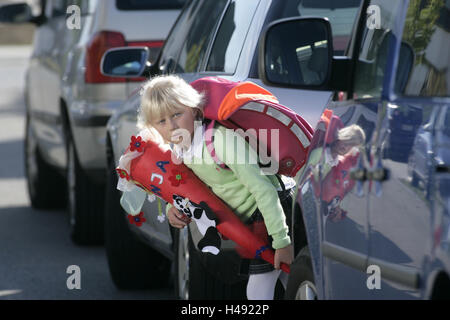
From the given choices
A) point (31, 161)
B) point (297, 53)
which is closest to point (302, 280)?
point (297, 53)

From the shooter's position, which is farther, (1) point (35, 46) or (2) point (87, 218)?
(1) point (35, 46)

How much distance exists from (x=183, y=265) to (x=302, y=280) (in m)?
1.52

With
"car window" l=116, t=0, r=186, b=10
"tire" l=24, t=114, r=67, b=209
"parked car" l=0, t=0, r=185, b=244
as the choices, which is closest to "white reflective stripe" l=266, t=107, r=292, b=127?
"parked car" l=0, t=0, r=185, b=244

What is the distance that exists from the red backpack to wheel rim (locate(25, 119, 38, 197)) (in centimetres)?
607

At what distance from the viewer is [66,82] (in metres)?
8.52

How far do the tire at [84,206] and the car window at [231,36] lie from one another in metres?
2.81

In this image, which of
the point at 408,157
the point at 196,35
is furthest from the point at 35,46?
the point at 408,157

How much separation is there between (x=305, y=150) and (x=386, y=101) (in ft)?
3.39

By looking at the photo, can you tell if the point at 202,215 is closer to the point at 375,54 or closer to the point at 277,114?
the point at 277,114

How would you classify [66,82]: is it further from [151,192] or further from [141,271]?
[151,192]

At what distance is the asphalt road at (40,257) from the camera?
6879mm

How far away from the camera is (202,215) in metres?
4.38

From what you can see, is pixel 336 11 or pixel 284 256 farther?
pixel 336 11

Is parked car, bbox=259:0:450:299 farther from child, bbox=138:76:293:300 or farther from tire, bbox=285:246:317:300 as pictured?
child, bbox=138:76:293:300
